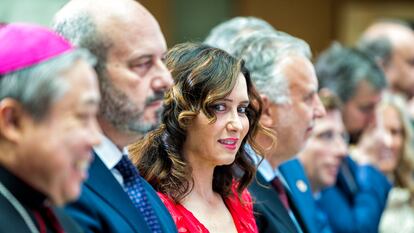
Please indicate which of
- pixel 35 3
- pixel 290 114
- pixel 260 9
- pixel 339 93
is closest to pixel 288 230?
pixel 290 114

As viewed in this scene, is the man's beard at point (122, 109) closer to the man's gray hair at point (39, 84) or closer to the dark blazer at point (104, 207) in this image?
the dark blazer at point (104, 207)

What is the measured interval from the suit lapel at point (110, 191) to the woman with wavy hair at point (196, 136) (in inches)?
14.8

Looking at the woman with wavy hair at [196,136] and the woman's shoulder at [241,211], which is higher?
the woman with wavy hair at [196,136]

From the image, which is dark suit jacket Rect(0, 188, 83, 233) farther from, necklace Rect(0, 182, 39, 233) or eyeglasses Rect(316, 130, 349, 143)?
eyeglasses Rect(316, 130, 349, 143)

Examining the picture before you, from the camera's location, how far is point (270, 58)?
315cm

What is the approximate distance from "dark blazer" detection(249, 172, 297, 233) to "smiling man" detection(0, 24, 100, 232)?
1.25 m

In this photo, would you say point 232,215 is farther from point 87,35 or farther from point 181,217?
Result: point 87,35

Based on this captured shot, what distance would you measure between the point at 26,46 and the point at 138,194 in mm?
656

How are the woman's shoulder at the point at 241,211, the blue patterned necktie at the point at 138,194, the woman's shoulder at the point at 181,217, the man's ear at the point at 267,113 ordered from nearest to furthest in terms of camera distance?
the blue patterned necktie at the point at 138,194 < the woman's shoulder at the point at 181,217 < the woman's shoulder at the point at 241,211 < the man's ear at the point at 267,113

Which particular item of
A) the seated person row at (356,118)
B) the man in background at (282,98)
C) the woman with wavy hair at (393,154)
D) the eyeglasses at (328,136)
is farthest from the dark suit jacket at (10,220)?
the woman with wavy hair at (393,154)

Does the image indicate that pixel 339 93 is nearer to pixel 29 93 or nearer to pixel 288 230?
pixel 288 230

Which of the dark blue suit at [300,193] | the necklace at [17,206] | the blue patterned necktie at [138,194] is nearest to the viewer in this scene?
the necklace at [17,206]

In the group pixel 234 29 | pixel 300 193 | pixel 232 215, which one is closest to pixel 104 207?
pixel 232 215

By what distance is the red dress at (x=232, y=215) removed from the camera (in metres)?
2.46
